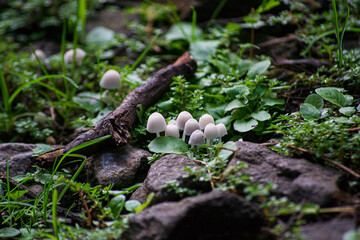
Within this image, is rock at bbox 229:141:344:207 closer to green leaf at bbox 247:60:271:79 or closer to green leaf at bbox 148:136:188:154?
green leaf at bbox 148:136:188:154

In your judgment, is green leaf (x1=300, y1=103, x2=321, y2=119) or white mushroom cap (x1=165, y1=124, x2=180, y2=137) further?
white mushroom cap (x1=165, y1=124, x2=180, y2=137)

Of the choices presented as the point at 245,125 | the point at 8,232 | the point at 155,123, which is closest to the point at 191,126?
the point at 155,123

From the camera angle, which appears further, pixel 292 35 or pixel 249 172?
pixel 292 35

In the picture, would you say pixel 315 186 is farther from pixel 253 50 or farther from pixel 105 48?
pixel 105 48

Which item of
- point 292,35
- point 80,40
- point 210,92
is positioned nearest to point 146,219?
point 210,92

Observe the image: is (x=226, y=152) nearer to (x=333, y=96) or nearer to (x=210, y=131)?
(x=210, y=131)

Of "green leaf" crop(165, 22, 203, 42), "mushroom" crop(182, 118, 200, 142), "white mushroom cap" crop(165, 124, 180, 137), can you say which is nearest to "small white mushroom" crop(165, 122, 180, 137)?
"white mushroom cap" crop(165, 124, 180, 137)

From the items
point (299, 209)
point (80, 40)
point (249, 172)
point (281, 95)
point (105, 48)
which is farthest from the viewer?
point (80, 40)
